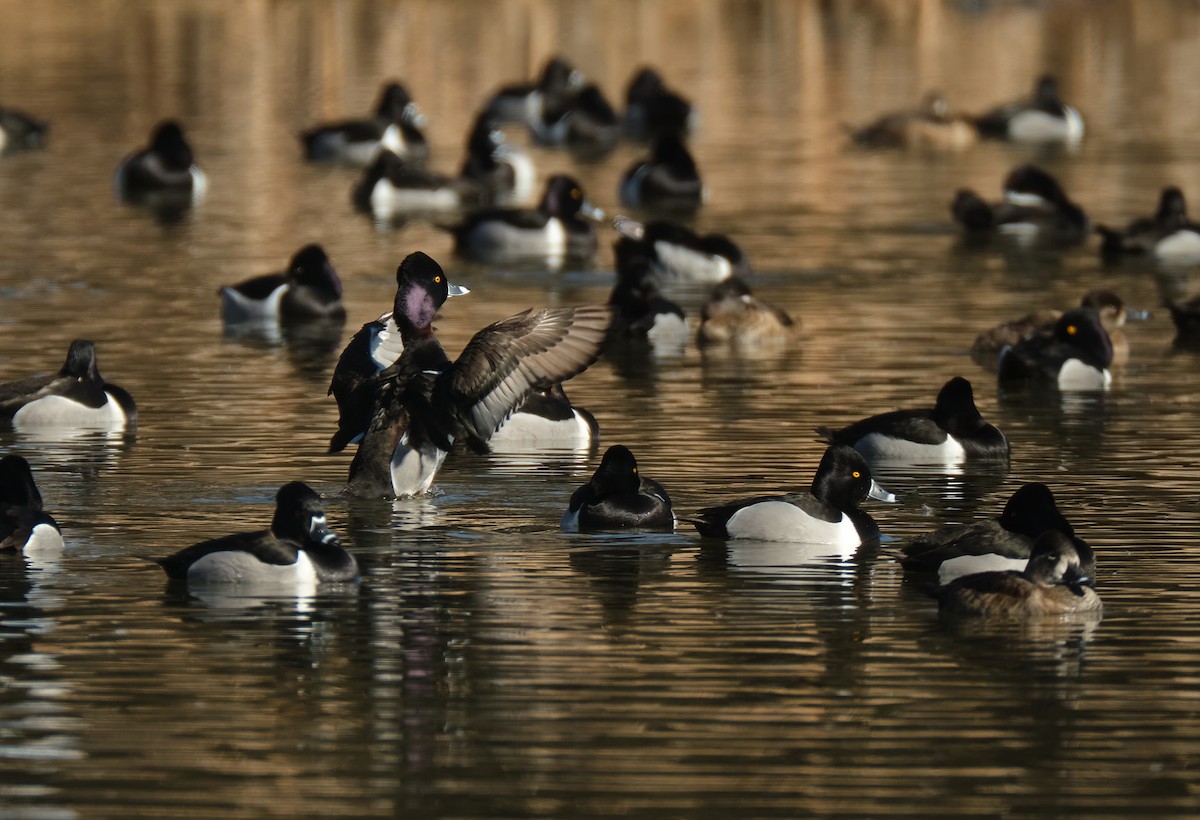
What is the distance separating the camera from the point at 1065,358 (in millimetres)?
19688

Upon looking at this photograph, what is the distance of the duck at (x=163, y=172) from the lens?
112 ft

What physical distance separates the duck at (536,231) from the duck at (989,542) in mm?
15396

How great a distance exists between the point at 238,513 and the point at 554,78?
3385 cm

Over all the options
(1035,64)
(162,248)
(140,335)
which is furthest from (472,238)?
(1035,64)

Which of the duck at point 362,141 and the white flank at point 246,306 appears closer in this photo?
the white flank at point 246,306

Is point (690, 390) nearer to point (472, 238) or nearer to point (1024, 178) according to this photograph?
point (472, 238)

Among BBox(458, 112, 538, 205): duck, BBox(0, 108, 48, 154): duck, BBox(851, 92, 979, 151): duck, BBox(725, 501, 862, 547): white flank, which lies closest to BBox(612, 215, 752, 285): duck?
BBox(458, 112, 538, 205): duck

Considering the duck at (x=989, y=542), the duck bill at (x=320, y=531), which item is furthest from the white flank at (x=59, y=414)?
the duck at (x=989, y=542)

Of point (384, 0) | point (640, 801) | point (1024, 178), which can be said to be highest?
point (384, 0)

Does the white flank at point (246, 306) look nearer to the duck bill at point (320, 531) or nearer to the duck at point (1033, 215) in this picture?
the duck at point (1033, 215)

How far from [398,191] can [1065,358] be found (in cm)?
1536

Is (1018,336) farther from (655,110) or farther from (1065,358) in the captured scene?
(655,110)

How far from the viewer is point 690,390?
64.2 ft

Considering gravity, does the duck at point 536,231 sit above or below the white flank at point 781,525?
above
